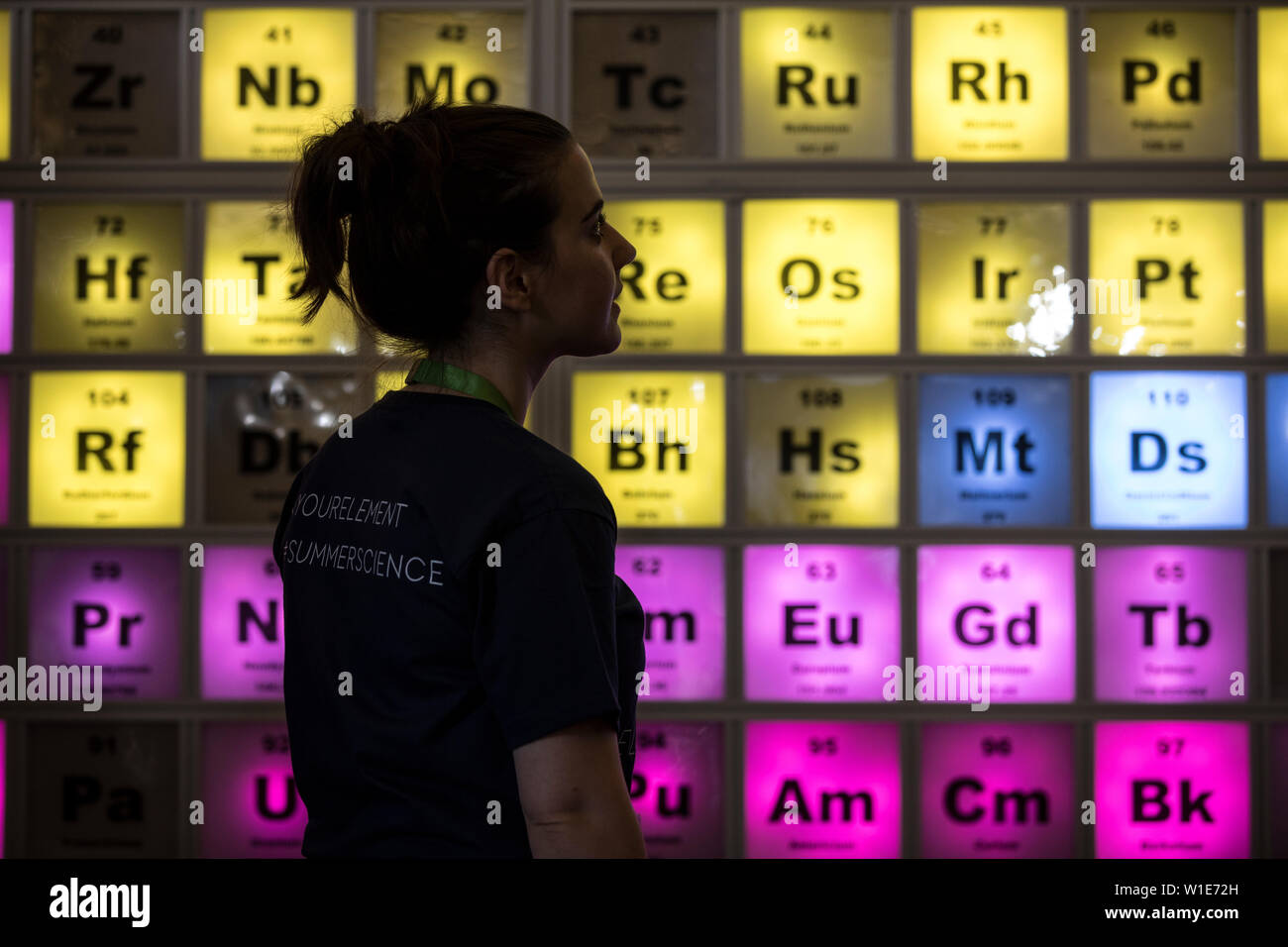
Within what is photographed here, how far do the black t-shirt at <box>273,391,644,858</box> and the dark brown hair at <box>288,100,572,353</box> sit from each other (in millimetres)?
97

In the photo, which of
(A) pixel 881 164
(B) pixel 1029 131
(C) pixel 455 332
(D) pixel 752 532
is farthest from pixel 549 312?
(B) pixel 1029 131

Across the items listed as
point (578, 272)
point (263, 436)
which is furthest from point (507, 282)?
point (263, 436)

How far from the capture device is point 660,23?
7.27 feet

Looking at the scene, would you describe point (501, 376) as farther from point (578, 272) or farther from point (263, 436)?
point (263, 436)

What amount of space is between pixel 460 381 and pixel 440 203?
0.15 m

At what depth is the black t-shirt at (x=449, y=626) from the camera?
737 millimetres

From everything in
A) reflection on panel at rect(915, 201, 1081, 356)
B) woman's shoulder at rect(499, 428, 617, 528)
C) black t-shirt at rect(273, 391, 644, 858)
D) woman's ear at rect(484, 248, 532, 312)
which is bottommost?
black t-shirt at rect(273, 391, 644, 858)

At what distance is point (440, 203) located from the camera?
85 cm

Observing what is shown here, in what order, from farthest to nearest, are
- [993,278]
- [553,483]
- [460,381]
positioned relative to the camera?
[993,278]
[460,381]
[553,483]

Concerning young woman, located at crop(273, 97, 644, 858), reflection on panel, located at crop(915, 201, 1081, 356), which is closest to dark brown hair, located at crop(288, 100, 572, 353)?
young woman, located at crop(273, 97, 644, 858)

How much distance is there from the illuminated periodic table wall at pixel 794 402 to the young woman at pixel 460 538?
Result: 1272mm

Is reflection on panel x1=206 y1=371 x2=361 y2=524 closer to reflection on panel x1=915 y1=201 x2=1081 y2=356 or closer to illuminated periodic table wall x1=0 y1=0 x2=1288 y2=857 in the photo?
illuminated periodic table wall x1=0 y1=0 x2=1288 y2=857

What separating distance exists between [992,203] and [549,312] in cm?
161

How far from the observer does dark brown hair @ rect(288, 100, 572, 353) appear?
34.0 inches
